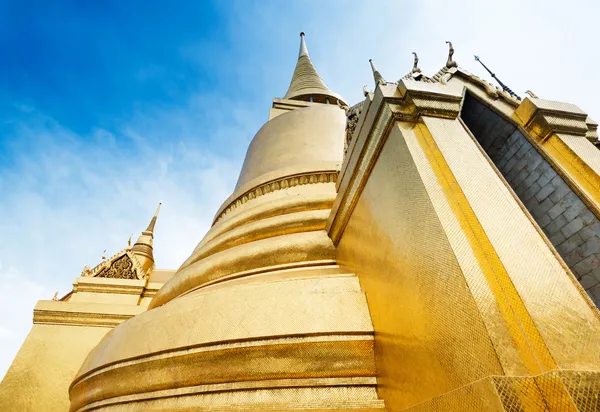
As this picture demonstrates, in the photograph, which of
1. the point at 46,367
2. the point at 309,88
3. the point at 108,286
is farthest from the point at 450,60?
the point at 309,88

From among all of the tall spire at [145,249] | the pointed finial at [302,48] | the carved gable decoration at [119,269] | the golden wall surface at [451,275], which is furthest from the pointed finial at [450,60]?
the pointed finial at [302,48]

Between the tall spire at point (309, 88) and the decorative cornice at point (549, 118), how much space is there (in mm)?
Answer: 6726

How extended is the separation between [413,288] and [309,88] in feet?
27.5

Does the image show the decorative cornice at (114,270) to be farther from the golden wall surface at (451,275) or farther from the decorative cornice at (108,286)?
the golden wall surface at (451,275)

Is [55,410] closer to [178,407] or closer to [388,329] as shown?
[178,407]

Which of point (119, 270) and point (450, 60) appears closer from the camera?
point (450, 60)

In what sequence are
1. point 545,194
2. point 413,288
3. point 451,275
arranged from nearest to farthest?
point 451,275 → point 413,288 → point 545,194

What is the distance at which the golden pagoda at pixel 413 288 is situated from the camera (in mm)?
954

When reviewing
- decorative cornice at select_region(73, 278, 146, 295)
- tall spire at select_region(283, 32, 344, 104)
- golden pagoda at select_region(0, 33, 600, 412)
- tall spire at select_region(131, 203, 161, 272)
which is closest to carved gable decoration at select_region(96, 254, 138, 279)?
decorative cornice at select_region(73, 278, 146, 295)

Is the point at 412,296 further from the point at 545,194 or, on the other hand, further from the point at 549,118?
the point at 549,118

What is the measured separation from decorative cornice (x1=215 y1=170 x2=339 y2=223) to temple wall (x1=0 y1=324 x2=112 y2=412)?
281cm

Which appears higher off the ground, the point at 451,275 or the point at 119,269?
the point at 119,269

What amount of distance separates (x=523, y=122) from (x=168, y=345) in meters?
2.48

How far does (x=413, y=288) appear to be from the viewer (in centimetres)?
134
